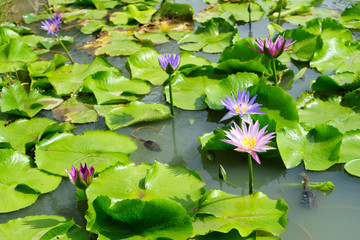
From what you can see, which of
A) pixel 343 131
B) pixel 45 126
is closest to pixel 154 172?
pixel 45 126

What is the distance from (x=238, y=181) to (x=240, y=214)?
1.25ft

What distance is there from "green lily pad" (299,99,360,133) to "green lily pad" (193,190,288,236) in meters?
0.84

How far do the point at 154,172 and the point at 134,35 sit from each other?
98.9 inches

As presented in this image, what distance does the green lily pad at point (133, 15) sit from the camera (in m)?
4.49

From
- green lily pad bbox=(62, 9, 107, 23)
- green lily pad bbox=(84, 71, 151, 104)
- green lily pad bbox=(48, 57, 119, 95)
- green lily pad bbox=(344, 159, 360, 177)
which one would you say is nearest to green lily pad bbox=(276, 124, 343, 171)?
green lily pad bbox=(344, 159, 360, 177)

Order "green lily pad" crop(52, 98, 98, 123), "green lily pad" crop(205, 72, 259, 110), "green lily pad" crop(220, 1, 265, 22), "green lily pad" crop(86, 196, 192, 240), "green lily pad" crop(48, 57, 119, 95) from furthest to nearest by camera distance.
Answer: "green lily pad" crop(220, 1, 265, 22)
"green lily pad" crop(48, 57, 119, 95)
"green lily pad" crop(52, 98, 98, 123)
"green lily pad" crop(205, 72, 259, 110)
"green lily pad" crop(86, 196, 192, 240)

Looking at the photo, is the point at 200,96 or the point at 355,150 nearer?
the point at 355,150

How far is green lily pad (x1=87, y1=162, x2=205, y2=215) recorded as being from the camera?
1896 mm

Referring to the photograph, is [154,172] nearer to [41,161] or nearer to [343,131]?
[41,161]

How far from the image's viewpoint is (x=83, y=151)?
2336mm

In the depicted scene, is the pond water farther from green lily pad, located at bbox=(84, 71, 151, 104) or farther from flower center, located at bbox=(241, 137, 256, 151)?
flower center, located at bbox=(241, 137, 256, 151)

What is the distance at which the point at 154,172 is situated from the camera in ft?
6.61

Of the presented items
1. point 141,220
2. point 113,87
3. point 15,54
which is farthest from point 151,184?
point 15,54

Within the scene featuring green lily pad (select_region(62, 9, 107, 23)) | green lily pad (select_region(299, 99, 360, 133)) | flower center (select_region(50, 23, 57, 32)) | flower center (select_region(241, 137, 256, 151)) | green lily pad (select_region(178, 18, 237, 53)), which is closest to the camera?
flower center (select_region(241, 137, 256, 151))
